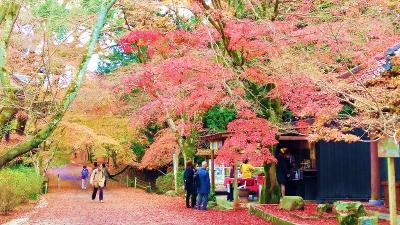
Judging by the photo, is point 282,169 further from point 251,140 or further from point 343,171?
point 251,140

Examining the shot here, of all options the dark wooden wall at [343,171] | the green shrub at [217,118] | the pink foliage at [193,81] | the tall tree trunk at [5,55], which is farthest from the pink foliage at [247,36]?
the green shrub at [217,118]

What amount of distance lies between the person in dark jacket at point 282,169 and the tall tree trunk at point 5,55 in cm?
995

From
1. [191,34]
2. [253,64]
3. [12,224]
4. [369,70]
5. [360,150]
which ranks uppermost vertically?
[191,34]

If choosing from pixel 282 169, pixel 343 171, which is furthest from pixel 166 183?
pixel 343 171

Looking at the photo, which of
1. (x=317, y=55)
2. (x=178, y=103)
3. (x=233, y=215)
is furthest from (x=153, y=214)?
(x=317, y=55)

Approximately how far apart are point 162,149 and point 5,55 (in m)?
21.1

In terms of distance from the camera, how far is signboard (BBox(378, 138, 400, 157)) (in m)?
8.03

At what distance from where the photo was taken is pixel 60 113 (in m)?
8.21

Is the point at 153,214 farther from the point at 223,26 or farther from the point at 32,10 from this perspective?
the point at 32,10

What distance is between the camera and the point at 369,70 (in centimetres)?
1105

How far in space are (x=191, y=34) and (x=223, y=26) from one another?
388cm

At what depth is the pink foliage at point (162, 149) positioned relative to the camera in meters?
28.8

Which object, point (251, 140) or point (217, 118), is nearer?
point (251, 140)

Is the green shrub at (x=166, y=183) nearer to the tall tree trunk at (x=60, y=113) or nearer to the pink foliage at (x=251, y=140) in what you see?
the pink foliage at (x=251, y=140)
